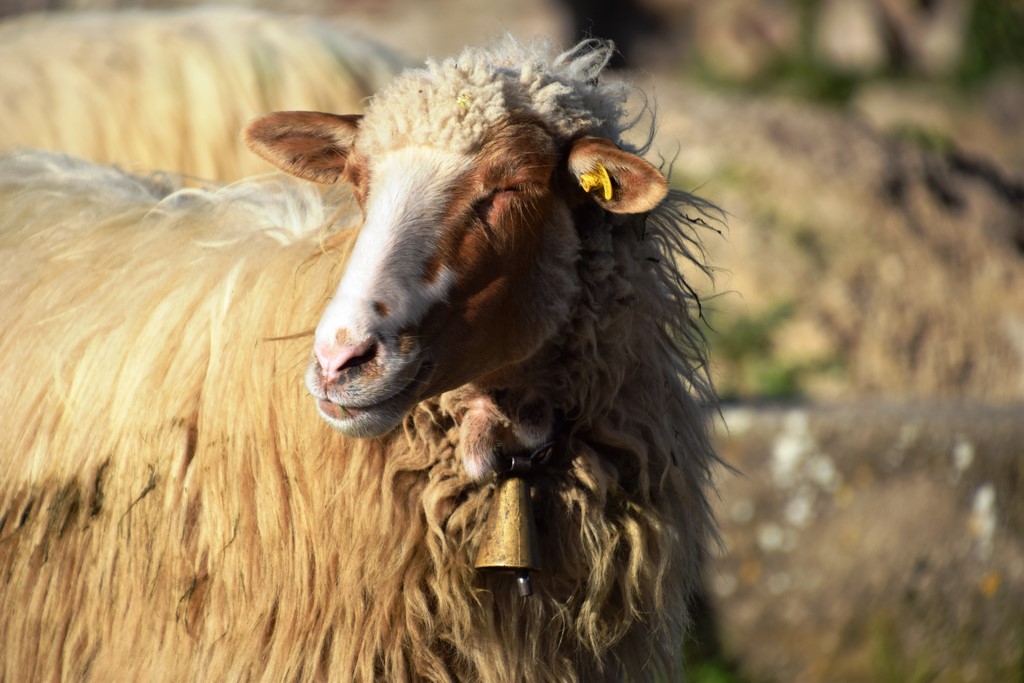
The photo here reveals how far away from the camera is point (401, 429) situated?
243 centimetres

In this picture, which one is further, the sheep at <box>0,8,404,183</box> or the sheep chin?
the sheep at <box>0,8,404,183</box>

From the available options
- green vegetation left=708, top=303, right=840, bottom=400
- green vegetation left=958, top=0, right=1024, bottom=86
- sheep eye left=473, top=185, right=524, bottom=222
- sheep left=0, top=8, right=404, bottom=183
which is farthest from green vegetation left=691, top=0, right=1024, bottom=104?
sheep eye left=473, top=185, right=524, bottom=222

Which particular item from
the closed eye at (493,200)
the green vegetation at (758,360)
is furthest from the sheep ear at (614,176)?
the green vegetation at (758,360)

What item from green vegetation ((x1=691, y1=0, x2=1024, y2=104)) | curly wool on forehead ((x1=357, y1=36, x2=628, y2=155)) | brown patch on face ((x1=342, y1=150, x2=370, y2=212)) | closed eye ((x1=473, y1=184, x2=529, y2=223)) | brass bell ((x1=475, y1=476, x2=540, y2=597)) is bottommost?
green vegetation ((x1=691, y1=0, x2=1024, y2=104))

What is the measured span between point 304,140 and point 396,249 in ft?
1.70

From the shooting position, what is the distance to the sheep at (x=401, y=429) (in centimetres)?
225

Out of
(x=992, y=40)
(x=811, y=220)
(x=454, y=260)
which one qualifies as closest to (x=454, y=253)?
(x=454, y=260)

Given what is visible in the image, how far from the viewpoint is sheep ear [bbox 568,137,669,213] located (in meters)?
2.26

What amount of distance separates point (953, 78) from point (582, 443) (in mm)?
8950

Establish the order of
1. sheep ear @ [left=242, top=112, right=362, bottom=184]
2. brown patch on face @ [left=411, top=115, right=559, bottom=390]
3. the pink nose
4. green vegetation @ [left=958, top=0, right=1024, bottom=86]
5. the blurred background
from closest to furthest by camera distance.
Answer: the pink nose, brown patch on face @ [left=411, top=115, right=559, bottom=390], sheep ear @ [left=242, top=112, right=362, bottom=184], the blurred background, green vegetation @ [left=958, top=0, right=1024, bottom=86]

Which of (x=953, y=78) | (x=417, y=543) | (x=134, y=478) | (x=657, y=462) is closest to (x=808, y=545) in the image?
(x=657, y=462)

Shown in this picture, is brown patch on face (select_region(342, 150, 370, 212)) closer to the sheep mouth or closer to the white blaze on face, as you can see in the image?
the white blaze on face

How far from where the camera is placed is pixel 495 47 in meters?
2.58

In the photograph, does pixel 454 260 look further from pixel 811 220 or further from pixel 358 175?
pixel 811 220
